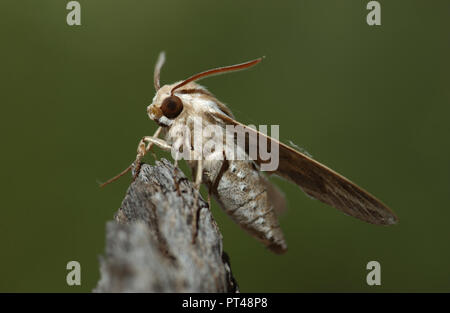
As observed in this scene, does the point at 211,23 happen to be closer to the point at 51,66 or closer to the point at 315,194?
the point at 51,66

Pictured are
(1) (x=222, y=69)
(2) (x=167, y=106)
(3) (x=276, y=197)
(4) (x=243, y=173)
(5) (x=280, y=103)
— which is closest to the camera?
(1) (x=222, y=69)

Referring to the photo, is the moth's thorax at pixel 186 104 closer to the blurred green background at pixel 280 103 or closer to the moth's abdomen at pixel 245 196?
the moth's abdomen at pixel 245 196

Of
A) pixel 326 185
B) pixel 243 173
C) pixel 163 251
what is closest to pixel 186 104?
pixel 243 173

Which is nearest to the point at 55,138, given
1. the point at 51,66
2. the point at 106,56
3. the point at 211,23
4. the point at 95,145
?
the point at 95,145

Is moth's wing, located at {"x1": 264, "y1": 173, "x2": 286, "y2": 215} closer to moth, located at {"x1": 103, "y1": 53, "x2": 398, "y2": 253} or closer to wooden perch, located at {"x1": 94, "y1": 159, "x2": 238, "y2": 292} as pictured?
moth, located at {"x1": 103, "y1": 53, "x2": 398, "y2": 253}

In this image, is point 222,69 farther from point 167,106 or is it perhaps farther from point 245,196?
point 245,196

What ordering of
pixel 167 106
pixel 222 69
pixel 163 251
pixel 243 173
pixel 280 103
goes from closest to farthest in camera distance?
pixel 163 251, pixel 222 69, pixel 167 106, pixel 243 173, pixel 280 103
